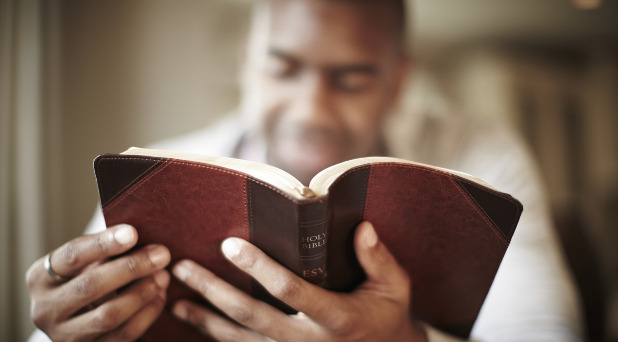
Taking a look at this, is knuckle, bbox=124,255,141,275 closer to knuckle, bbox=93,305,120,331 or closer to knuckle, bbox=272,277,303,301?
knuckle, bbox=93,305,120,331

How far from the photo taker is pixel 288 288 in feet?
1.30

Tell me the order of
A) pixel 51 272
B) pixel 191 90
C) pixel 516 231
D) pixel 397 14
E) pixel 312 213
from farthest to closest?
pixel 191 90, pixel 397 14, pixel 516 231, pixel 51 272, pixel 312 213

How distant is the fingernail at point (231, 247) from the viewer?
1.39 ft

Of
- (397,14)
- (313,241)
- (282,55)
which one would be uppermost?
(397,14)

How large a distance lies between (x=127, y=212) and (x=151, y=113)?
4.51ft

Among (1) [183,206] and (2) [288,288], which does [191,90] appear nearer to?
(1) [183,206]

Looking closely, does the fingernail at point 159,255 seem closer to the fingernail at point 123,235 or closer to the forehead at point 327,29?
the fingernail at point 123,235

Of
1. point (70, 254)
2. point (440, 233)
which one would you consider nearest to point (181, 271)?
point (70, 254)

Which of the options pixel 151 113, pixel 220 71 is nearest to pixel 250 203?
pixel 151 113

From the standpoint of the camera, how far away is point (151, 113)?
5.44 feet

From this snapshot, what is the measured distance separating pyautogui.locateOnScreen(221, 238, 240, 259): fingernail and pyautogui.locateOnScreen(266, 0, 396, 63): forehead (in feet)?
2.05

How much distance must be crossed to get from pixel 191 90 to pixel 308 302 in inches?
65.2

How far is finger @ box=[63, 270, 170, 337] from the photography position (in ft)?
1.49

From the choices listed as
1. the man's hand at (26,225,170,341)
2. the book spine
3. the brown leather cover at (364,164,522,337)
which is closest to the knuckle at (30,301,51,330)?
the man's hand at (26,225,170,341)
